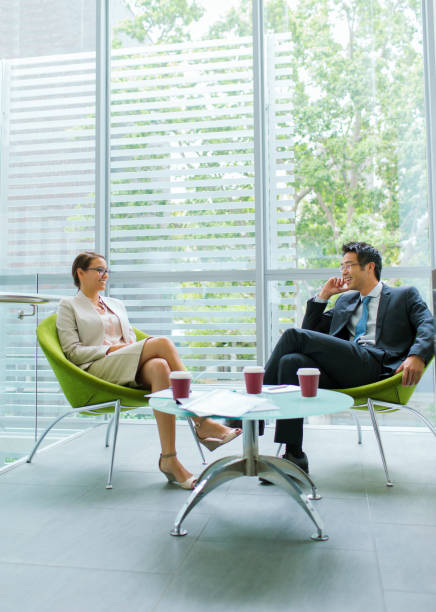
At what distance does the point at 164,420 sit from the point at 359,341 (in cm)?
117

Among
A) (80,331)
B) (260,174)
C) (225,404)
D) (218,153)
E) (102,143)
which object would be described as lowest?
(225,404)

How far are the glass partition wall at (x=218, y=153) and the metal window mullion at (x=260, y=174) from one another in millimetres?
14

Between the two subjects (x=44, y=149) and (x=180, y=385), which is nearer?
(x=180, y=385)

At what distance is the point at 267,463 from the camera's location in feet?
6.78

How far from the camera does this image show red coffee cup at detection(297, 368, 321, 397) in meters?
2.14

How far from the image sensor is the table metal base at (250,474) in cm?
196

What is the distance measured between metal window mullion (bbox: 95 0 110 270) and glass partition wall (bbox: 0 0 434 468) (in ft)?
0.04

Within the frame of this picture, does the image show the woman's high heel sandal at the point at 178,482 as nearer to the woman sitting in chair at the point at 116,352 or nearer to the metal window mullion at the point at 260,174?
the woman sitting in chair at the point at 116,352

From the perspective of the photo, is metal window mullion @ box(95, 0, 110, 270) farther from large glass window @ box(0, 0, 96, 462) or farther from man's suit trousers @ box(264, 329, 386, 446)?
man's suit trousers @ box(264, 329, 386, 446)

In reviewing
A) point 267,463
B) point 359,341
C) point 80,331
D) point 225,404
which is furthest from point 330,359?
point 80,331

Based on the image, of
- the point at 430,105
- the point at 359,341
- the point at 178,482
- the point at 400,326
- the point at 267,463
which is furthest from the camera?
the point at 430,105

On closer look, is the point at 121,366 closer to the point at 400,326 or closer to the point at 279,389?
the point at 279,389

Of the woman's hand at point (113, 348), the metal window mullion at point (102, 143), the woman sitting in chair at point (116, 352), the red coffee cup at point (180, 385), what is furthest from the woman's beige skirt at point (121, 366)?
the metal window mullion at point (102, 143)

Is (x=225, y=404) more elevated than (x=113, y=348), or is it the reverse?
(x=113, y=348)
